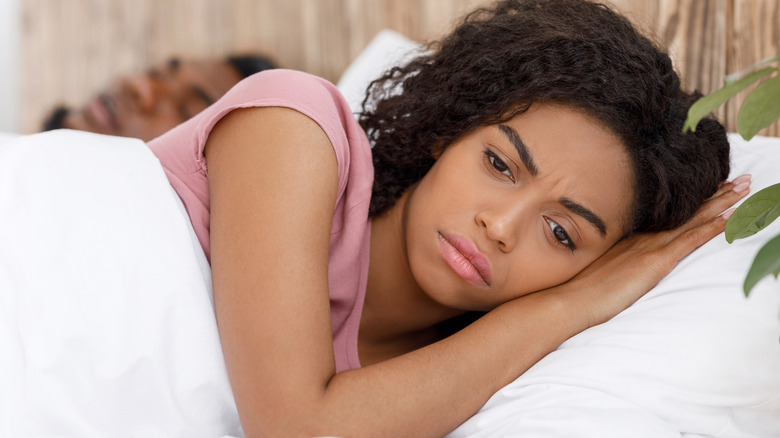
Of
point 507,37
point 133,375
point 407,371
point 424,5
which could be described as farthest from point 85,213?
point 424,5

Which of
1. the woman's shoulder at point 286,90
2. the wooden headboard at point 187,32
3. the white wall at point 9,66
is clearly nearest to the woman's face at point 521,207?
the woman's shoulder at point 286,90

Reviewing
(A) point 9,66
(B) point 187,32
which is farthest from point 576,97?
Answer: (A) point 9,66

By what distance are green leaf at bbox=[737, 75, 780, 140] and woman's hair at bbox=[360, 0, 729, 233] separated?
423 millimetres

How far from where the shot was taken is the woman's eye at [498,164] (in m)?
0.97

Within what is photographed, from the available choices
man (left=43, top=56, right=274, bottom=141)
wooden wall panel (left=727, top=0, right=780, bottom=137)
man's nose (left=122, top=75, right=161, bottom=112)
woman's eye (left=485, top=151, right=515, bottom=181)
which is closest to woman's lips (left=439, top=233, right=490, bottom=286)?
woman's eye (left=485, top=151, right=515, bottom=181)

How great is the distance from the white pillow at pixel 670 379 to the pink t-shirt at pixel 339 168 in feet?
1.07

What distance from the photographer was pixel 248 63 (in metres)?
2.17

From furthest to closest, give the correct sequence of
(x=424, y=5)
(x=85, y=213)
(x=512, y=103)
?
1. (x=424, y=5)
2. (x=512, y=103)
3. (x=85, y=213)

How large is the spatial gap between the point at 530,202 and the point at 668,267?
0.21 m

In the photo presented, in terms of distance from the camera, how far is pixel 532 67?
3.37ft

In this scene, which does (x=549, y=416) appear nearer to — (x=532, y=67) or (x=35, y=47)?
(x=532, y=67)

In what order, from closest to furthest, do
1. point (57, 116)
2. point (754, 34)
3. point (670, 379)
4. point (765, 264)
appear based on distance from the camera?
point (765, 264), point (670, 379), point (754, 34), point (57, 116)

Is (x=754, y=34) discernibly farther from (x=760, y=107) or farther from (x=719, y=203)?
(x=760, y=107)

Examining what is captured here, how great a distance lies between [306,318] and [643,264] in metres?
0.48
